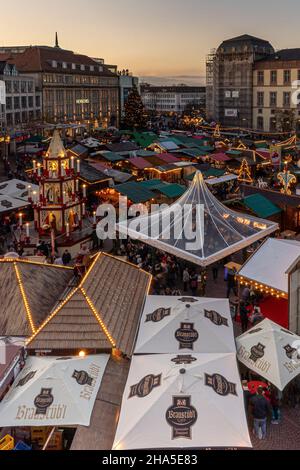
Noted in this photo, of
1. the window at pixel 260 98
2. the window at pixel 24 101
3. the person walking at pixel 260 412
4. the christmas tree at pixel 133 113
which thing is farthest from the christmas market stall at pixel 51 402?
the window at pixel 260 98

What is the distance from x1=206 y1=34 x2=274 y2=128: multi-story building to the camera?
198 ft

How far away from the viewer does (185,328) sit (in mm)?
9383

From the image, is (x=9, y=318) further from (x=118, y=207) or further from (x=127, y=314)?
(x=118, y=207)

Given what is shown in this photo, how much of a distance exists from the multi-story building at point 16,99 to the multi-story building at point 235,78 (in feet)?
75.1

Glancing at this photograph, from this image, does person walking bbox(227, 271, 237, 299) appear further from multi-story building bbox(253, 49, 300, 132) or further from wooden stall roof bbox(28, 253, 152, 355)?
multi-story building bbox(253, 49, 300, 132)

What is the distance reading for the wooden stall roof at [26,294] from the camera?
988 cm

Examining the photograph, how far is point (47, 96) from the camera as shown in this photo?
A: 185 feet

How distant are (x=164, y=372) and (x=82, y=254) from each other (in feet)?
27.1

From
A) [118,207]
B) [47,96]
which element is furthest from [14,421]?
[47,96]

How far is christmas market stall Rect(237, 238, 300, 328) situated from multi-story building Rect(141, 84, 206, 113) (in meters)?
121

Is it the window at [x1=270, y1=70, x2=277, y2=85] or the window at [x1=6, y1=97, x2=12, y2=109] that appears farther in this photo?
the window at [x1=270, y1=70, x2=277, y2=85]

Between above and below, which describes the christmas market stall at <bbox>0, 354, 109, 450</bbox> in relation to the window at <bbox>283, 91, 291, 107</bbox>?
below
